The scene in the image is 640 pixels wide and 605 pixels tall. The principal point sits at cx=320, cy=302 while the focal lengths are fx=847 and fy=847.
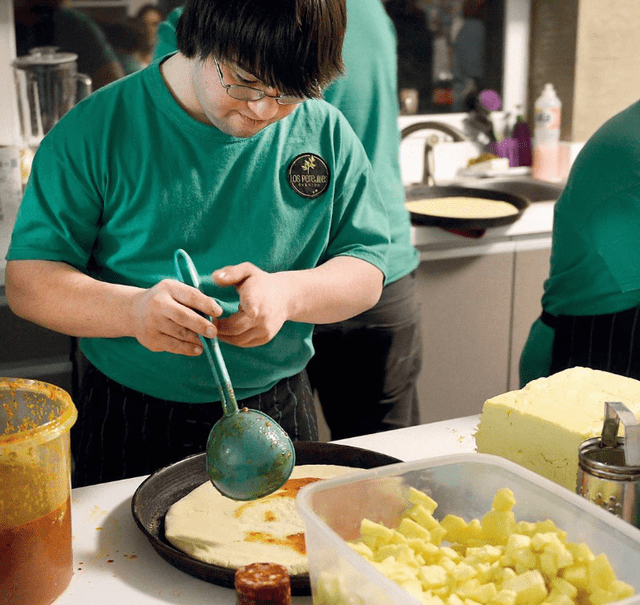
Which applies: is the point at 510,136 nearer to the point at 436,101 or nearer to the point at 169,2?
the point at 436,101

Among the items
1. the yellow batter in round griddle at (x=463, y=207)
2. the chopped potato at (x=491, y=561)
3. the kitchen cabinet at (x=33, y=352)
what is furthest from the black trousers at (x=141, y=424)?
the yellow batter in round griddle at (x=463, y=207)

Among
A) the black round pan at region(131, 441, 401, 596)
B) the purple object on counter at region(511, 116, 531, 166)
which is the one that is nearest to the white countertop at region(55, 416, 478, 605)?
the black round pan at region(131, 441, 401, 596)

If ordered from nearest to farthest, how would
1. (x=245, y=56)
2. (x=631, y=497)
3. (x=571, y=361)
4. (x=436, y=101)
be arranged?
(x=631, y=497) < (x=245, y=56) < (x=571, y=361) < (x=436, y=101)

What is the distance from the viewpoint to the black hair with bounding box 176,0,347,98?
97 centimetres

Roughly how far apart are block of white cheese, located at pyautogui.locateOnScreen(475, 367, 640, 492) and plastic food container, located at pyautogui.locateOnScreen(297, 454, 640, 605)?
14 centimetres

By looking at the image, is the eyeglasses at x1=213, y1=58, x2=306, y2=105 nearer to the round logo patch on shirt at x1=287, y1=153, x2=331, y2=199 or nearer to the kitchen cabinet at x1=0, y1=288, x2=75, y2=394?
the round logo patch on shirt at x1=287, y1=153, x2=331, y2=199

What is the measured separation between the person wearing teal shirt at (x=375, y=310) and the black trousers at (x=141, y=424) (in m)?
0.65

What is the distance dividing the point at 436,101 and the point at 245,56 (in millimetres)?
2371

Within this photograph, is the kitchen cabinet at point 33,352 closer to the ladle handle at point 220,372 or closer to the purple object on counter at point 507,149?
the ladle handle at point 220,372

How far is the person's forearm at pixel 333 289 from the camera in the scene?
1.19 m

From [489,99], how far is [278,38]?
245cm

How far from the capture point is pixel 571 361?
1.65 m

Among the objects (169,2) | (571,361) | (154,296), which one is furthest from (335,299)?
(169,2)

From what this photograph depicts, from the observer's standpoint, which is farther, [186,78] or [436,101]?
[436,101]
